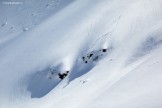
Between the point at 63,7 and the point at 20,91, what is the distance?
7442 millimetres

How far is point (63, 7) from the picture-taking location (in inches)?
897

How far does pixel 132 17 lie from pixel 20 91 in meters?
8.15

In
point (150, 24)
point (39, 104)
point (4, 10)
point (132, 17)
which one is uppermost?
point (4, 10)

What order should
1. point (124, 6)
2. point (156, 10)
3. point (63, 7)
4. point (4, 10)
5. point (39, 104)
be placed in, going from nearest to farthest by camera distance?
point (39, 104)
point (156, 10)
point (124, 6)
point (63, 7)
point (4, 10)

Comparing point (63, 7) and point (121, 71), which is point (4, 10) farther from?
point (121, 71)

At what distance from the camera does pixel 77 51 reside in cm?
1861

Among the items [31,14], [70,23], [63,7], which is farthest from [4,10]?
[70,23]

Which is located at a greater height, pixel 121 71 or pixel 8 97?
pixel 8 97

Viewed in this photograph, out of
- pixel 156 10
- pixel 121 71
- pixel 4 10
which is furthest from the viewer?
pixel 4 10

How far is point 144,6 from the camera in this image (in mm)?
19062

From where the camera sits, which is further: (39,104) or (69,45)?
(69,45)

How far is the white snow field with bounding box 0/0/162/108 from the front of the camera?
14305mm

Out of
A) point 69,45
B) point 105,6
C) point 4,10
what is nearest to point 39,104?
point 69,45

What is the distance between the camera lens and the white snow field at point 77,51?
46.9 ft
